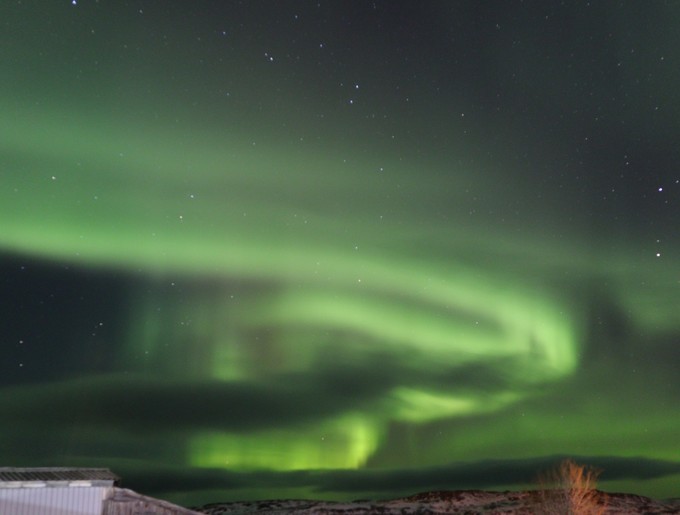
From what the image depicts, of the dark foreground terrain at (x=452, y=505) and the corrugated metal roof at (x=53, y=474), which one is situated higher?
the corrugated metal roof at (x=53, y=474)

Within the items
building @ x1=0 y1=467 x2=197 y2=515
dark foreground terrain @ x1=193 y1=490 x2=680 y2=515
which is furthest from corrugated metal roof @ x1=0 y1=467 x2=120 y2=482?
dark foreground terrain @ x1=193 y1=490 x2=680 y2=515

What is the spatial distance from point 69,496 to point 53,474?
2.60 meters

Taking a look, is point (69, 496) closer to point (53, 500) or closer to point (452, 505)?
point (53, 500)

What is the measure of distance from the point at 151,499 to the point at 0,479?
600 centimetres

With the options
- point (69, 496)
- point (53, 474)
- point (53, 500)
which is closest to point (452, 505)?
point (53, 474)

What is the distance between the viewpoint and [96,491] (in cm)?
2861

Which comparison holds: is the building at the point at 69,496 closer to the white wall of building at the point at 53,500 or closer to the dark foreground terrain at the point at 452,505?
the white wall of building at the point at 53,500

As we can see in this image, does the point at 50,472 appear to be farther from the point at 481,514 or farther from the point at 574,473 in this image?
the point at 481,514

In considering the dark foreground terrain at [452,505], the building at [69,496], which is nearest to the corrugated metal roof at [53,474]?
the building at [69,496]

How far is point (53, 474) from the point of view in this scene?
99.2ft

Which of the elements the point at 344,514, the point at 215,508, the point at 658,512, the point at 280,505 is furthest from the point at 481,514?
the point at 215,508

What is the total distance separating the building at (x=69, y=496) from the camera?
89.2 feet

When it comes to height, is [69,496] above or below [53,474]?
below

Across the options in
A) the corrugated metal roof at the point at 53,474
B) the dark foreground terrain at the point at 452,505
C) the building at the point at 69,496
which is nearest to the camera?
the building at the point at 69,496
